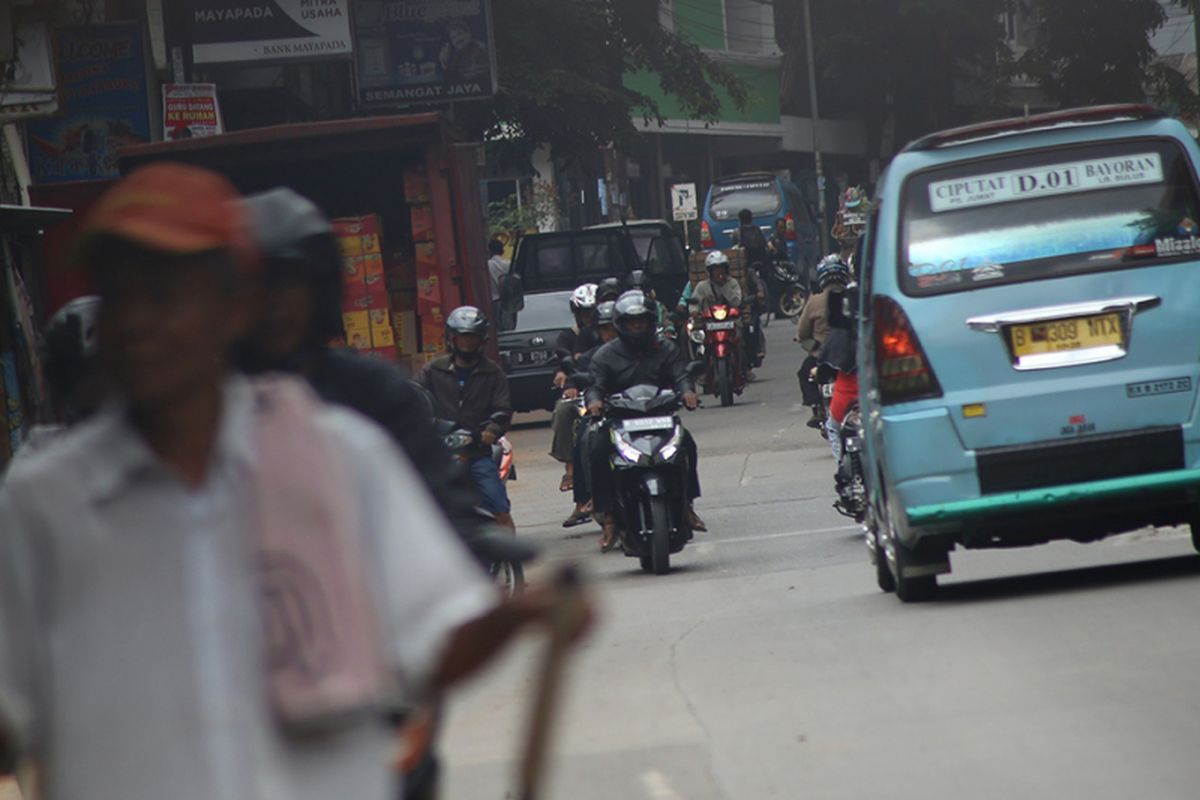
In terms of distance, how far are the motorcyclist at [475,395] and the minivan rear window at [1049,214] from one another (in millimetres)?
3597

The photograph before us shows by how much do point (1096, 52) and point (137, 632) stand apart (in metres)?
28.1

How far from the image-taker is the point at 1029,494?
10.1m

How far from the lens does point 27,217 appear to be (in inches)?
501

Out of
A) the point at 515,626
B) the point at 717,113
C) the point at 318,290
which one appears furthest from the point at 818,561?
the point at 717,113

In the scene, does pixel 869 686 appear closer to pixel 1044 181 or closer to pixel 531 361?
pixel 1044 181

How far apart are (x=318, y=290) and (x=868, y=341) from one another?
684 centimetres

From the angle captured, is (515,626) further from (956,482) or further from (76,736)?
(956,482)

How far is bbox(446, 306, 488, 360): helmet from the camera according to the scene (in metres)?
13.5

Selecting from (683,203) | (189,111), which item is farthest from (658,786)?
(683,203)

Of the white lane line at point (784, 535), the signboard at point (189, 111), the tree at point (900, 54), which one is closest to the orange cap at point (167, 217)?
the white lane line at point (784, 535)

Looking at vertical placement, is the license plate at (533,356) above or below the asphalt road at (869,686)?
below

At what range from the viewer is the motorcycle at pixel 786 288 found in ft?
150

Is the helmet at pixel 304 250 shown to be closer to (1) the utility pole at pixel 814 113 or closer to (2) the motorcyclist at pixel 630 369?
(2) the motorcyclist at pixel 630 369

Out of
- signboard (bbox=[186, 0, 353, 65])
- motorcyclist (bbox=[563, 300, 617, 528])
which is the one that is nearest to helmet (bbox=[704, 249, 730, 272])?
signboard (bbox=[186, 0, 353, 65])
